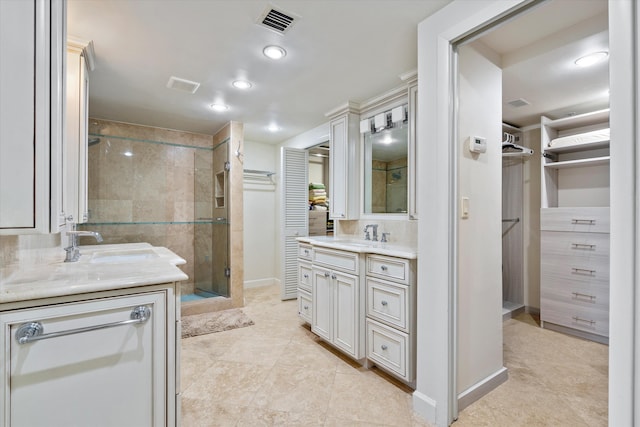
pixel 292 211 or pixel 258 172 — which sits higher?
pixel 258 172

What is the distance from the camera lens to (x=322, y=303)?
8.32 feet

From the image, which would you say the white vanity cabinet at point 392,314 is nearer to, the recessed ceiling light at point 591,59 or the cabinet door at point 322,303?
the cabinet door at point 322,303

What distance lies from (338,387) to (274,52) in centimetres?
230

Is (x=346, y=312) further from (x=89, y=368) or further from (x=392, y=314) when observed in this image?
(x=89, y=368)

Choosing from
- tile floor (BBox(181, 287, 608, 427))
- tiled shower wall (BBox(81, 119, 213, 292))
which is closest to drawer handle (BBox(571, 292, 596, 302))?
tile floor (BBox(181, 287, 608, 427))

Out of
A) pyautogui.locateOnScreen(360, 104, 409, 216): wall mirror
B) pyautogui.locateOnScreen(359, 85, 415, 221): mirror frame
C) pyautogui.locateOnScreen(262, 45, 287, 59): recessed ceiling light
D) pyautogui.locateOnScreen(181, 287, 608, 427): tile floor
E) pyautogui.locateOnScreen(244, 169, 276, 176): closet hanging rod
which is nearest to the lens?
pyautogui.locateOnScreen(181, 287, 608, 427): tile floor

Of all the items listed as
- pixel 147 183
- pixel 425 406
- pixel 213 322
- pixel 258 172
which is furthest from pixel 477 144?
pixel 147 183

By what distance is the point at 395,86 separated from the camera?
2.51 meters

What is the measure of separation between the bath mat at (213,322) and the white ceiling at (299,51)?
2.26 metres

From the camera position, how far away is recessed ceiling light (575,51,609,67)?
1962 millimetres

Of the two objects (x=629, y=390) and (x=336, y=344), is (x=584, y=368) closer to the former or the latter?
(x=629, y=390)

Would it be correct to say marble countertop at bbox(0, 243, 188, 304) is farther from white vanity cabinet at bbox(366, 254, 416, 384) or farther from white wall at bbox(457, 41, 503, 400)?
white wall at bbox(457, 41, 503, 400)

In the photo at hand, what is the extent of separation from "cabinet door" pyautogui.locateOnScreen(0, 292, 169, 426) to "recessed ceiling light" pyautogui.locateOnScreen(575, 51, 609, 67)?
2.97 m

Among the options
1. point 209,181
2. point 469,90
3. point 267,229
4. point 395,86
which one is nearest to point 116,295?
point 469,90
